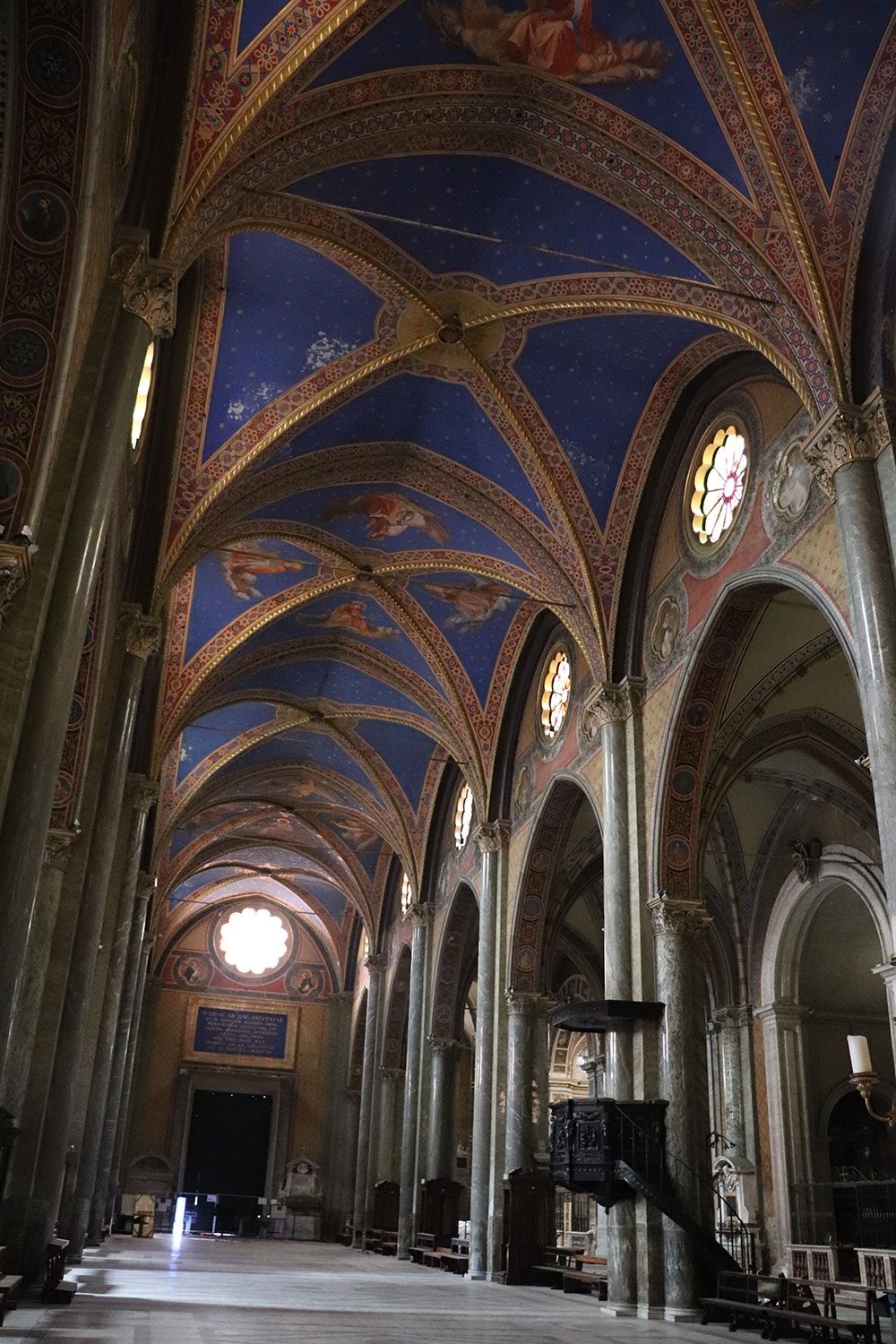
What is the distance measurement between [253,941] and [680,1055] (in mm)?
26575

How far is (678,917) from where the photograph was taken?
1352 cm

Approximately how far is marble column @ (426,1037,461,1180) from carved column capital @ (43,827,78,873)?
13.7m

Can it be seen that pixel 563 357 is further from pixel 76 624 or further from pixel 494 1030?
pixel 494 1030

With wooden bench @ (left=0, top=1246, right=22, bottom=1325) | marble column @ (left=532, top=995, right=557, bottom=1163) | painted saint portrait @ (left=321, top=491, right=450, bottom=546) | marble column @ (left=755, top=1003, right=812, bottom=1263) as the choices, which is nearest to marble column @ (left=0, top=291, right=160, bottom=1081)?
wooden bench @ (left=0, top=1246, right=22, bottom=1325)

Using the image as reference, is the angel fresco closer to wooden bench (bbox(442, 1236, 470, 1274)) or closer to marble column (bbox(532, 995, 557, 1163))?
marble column (bbox(532, 995, 557, 1163))

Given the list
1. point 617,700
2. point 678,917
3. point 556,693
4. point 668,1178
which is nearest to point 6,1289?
point 668,1178

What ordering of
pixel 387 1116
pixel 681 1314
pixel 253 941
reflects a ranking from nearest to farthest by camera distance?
1. pixel 681 1314
2. pixel 387 1116
3. pixel 253 941

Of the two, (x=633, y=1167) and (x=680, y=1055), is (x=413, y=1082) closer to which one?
(x=633, y=1167)

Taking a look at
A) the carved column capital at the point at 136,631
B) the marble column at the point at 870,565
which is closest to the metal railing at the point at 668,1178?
the marble column at the point at 870,565

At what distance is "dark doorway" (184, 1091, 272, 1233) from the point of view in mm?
33906

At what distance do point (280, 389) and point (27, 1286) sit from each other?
32.4 ft

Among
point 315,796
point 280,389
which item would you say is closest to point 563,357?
point 280,389

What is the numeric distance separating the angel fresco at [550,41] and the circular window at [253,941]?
30611mm

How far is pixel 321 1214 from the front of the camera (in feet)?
111
